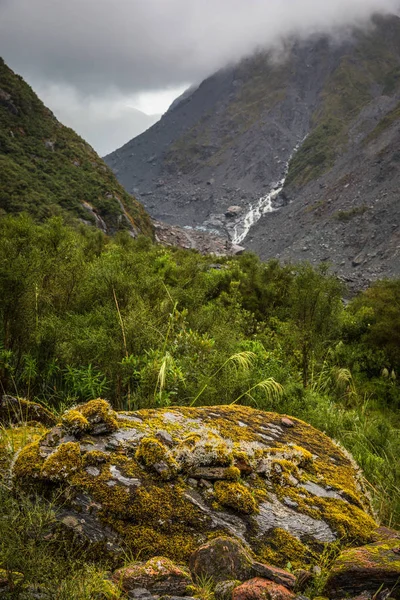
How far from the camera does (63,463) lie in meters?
2.45

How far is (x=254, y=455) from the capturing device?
3102 mm

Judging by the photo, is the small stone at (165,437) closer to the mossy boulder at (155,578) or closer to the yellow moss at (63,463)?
the yellow moss at (63,463)

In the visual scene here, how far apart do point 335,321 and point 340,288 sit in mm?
878

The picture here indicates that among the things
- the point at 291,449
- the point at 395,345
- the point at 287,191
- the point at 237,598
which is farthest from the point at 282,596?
the point at 287,191

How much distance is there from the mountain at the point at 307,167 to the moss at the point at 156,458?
5614 centimetres

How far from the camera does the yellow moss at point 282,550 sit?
7.84 feet

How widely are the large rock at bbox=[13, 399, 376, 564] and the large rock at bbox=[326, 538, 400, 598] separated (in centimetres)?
34

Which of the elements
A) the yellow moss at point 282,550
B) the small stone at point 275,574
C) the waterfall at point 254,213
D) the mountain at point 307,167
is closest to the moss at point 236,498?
the yellow moss at point 282,550

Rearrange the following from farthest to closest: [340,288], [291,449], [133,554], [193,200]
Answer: [193,200], [340,288], [291,449], [133,554]

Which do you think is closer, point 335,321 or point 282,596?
point 282,596

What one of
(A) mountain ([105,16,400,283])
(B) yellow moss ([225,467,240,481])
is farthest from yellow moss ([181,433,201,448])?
(A) mountain ([105,16,400,283])

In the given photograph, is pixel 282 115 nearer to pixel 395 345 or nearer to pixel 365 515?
pixel 395 345

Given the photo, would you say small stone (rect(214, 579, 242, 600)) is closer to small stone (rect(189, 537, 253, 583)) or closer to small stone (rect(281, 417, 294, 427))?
small stone (rect(189, 537, 253, 583))

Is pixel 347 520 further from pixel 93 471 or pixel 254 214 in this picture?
pixel 254 214
